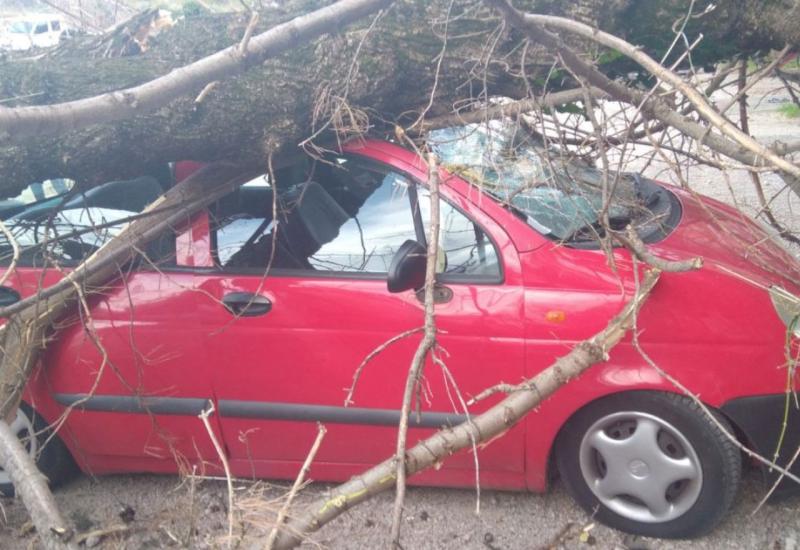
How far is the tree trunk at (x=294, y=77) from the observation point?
3166mm

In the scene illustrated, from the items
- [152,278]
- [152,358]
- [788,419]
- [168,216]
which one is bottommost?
[788,419]

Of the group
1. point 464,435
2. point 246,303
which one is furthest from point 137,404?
point 464,435

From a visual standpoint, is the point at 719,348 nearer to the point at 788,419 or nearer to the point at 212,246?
the point at 788,419

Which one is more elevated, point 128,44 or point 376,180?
point 128,44

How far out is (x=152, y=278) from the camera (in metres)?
3.21

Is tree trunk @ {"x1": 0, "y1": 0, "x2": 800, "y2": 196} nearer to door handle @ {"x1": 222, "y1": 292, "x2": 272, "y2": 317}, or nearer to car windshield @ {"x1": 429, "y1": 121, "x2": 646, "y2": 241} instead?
car windshield @ {"x1": 429, "y1": 121, "x2": 646, "y2": 241}

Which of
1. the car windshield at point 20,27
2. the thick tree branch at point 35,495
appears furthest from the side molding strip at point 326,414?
the car windshield at point 20,27

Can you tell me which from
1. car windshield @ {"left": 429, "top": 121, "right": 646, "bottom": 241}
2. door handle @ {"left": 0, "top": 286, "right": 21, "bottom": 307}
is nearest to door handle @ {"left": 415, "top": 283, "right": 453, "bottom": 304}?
car windshield @ {"left": 429, "top": 121, "right": 646, "bottom": 241}

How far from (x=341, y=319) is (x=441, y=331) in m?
0.40

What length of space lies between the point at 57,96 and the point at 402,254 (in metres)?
1.62

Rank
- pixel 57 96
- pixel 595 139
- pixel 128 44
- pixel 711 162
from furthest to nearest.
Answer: pixel 128 44 < pixel 57 96 < pixel 595 139 < pixel 711 162

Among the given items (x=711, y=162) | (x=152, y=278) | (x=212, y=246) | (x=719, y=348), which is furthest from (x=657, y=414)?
(x=152, y=278)

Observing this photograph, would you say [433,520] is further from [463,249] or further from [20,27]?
[20,27]

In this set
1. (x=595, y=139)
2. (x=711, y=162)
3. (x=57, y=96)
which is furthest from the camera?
(x=57, y=96)
